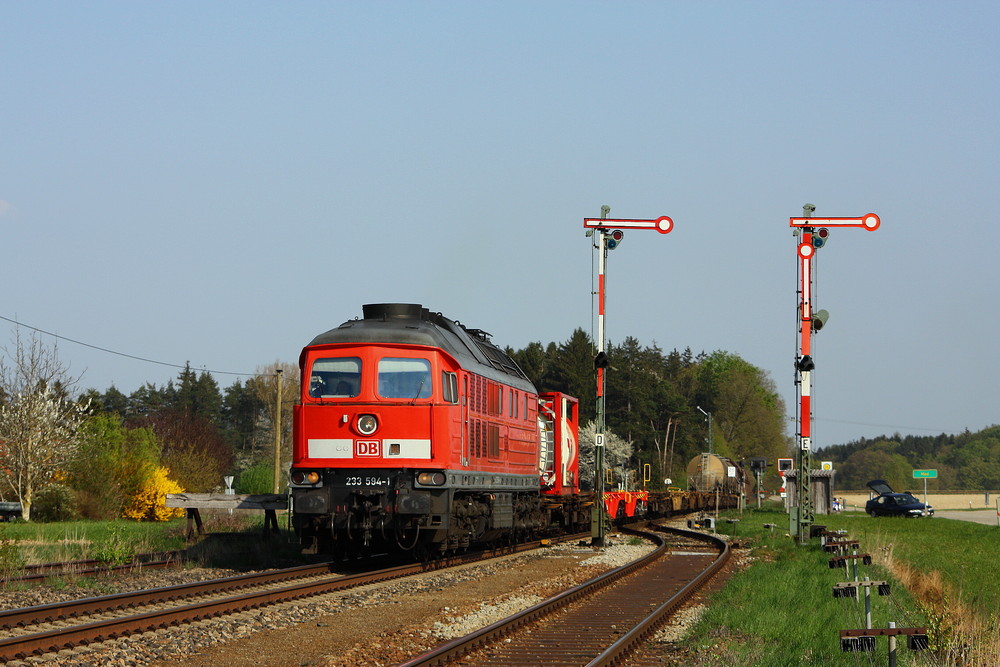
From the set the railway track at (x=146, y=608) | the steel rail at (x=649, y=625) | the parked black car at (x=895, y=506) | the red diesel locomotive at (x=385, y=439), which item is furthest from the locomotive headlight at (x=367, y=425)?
the parked black car at (x=895, y=506)

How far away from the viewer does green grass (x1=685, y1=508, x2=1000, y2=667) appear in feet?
36.2

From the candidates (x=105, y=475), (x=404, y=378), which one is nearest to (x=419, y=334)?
(x=404, y=378)

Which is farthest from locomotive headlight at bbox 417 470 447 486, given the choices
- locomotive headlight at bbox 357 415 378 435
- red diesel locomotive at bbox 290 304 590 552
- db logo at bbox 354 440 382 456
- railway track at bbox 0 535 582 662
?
railway track at bbox 0 535 582 662

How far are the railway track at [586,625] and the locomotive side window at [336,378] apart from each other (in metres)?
5.11

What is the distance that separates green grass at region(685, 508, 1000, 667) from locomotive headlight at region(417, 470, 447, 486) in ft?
15.8

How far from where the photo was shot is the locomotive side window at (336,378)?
18625mm

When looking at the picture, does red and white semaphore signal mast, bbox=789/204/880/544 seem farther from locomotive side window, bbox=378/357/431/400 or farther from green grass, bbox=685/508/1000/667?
locomotive side window, bbox=378/357/431/400

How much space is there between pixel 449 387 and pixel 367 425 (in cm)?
158

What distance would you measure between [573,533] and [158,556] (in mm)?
16656

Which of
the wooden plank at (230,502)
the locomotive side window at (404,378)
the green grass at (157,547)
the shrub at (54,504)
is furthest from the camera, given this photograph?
the shrub at (54,504)

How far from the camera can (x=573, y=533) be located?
34.7 m

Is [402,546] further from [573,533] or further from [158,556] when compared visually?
[573,533]

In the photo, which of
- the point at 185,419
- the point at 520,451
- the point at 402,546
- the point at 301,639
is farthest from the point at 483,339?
the point at 185,419

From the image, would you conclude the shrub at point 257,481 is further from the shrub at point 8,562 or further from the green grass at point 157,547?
the shrub at point 8,562
